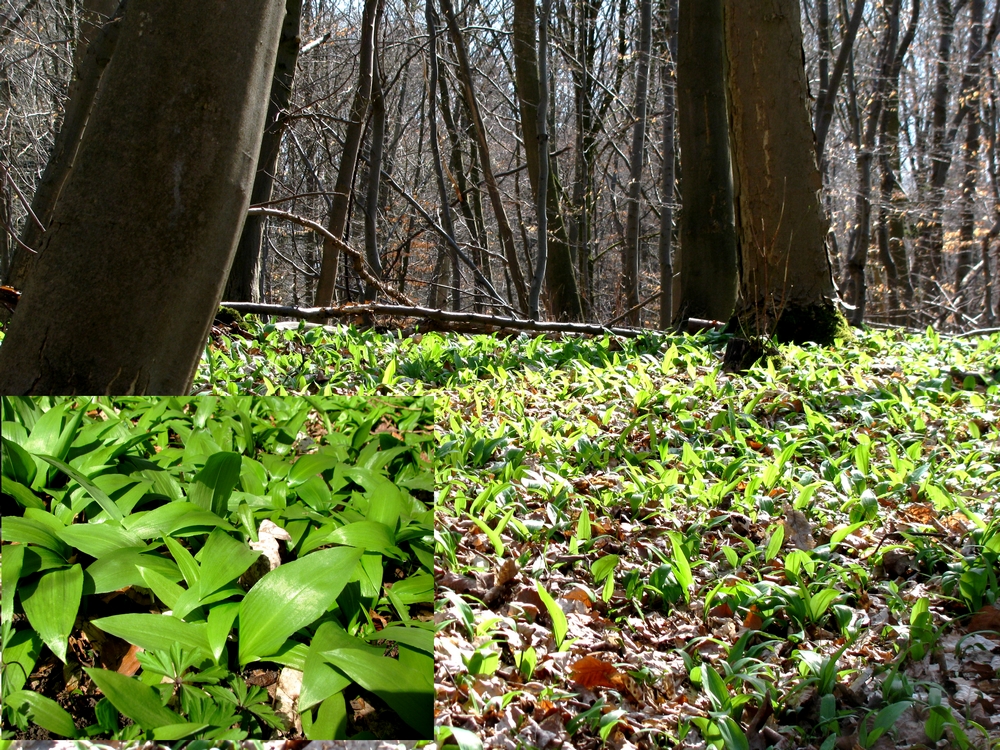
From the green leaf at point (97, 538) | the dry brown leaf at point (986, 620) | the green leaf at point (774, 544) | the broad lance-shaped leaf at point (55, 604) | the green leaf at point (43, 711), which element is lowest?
the dry brown leaf at point (986, 620)

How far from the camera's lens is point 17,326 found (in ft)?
7.63

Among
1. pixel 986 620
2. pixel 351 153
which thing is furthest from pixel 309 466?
pixel 351 153

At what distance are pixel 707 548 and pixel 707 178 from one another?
5272mm

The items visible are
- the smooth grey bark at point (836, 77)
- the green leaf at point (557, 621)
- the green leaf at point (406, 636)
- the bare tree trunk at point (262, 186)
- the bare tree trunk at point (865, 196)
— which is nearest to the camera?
the green leaf at point (406, 636)

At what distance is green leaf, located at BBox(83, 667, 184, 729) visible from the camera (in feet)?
3.33

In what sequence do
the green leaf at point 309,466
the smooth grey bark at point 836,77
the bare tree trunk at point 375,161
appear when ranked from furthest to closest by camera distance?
1. the bare tree trunk at point 375,161
2. the smooth grey bark at point 836,77
3. the green leaf at point 309,466

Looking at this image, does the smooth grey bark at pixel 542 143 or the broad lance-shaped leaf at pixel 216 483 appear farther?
the smooth grey bark at pixel 542 143

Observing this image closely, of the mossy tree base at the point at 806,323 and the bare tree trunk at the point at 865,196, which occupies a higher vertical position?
the bare tree trunk at the point at 865,196

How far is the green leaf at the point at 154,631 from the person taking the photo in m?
1.06

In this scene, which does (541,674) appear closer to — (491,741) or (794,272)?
(491,741)

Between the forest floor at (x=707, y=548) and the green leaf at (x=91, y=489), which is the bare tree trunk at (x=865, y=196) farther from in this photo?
the green leaf at (x=91, y=489)

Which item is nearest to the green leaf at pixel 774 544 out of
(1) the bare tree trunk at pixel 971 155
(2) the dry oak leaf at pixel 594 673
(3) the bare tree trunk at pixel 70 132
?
(2) the dry oak leaf at pixel 594 673

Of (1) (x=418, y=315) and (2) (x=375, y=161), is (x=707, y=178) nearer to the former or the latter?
(1) (x=418, y=315)

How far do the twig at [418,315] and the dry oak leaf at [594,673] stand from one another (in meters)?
3.76
